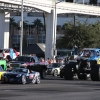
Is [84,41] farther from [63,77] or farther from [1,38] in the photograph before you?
[63,77]

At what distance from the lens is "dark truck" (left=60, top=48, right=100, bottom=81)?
36000mm

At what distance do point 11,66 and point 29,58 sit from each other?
2.04 metres

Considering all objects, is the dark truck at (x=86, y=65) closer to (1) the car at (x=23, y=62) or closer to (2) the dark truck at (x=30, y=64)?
(2) the dark truck at (x=30, y=64)

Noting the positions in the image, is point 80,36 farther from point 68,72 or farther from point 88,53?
point 88,53

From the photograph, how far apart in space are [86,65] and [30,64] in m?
5.62

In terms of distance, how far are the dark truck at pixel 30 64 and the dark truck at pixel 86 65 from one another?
6.35 feet

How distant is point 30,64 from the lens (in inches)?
1583

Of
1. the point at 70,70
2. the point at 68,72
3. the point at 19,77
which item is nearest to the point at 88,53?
the point at 70,70

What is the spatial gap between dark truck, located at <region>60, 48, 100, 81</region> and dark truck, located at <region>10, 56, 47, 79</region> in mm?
1937

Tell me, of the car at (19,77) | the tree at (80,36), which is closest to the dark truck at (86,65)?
the car at (19,77)

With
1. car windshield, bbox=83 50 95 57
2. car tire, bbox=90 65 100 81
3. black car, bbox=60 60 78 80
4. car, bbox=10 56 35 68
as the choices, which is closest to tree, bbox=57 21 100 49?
car, bbox=10 56 35 68

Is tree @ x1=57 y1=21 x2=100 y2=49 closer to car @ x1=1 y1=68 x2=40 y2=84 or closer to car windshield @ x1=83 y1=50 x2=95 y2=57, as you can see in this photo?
car windshield @ x1=83 y1=50 x2=95 y2=57

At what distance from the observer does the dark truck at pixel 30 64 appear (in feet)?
126

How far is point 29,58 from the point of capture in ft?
135
